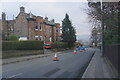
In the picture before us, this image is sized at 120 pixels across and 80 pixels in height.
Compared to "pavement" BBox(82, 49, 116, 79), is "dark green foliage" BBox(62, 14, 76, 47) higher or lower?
higher

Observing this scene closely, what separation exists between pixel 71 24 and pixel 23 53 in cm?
3248

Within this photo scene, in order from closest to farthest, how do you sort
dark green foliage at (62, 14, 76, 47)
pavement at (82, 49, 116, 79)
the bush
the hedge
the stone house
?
pavement at (82, 49, 116, 79) < the hedge < the stone house < the bush < dark green foliage at (62, 14, 76, 47)

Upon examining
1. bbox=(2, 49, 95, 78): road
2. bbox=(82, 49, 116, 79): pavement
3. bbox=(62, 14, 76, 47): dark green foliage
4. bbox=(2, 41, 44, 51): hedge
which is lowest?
bbox=(2, 49, 95, 78): road

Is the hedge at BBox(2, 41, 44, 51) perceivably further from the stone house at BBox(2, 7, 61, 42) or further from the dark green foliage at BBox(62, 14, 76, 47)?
the dark green foliage at BBox(62, 14, 76, 47)

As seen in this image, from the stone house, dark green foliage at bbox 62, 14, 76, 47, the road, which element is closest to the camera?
A: the road

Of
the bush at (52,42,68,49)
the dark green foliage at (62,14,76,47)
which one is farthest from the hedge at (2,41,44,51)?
the dark green foliage at (62,14,76,47)

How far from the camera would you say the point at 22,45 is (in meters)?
28.0

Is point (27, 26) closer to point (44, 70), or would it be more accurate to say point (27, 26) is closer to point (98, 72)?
point (44, 70)

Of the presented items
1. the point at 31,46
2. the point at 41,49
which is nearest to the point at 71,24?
the point at 41,49

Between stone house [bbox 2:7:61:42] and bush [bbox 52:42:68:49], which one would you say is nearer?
stone house [bbox 2:7:61:42]

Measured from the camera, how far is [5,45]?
24000 mm

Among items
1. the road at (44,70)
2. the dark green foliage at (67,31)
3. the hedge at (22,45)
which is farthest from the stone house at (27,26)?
the road at (44,70)

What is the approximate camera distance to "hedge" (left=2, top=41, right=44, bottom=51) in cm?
2422

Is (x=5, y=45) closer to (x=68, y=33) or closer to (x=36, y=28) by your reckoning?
(x=36, y=28)
